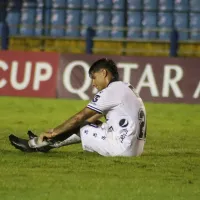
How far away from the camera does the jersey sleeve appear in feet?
32.5

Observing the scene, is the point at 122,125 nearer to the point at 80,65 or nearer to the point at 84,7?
the point at 80,65

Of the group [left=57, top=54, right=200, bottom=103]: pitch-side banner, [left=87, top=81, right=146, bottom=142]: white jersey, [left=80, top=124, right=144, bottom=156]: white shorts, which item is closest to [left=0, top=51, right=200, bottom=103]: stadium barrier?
[left=57, top=54, right=200, bottom=103]: pitch-side banner

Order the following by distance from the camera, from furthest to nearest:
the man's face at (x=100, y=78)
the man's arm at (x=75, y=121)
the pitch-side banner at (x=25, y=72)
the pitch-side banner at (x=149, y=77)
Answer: the pitch-side banner at (x=25, y=72) < the pitch-side banner at (x=149, y=77) < the man's face at (x=100, y=78) < the man's arm at (x=75, y=121)

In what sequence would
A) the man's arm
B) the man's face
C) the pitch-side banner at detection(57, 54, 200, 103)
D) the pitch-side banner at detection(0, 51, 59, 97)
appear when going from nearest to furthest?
the man's arm, the man's face, the pitch-side banner at detection(57, 54, 200, 103), the pitch-side banner at detection(0, 51, 59, 97)

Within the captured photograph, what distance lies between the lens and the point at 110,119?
33.0 feet

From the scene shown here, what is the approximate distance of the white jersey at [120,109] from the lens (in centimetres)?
995

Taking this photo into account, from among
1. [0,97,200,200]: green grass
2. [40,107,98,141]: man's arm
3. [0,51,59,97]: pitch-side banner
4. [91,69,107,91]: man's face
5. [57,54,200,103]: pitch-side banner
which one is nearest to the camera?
[0,97,200,200]: green grass

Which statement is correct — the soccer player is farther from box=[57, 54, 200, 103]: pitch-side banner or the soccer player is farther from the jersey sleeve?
box=[57, 54, 200, 103]: pitch-side banner

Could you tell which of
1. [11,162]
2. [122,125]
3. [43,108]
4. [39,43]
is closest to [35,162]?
[11,162]

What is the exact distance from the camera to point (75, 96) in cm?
2134

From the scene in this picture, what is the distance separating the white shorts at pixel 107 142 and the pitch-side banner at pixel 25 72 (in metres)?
11.3

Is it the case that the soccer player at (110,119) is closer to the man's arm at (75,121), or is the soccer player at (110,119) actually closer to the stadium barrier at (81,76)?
the man's arm at (75,121)

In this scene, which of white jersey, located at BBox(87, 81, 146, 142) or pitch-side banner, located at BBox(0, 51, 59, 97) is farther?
pitch-side banner, located at BBox(0, 51, 59, 97)

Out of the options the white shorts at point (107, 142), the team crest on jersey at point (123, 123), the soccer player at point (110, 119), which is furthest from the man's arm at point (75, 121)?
the team crest on jersey at point (123, 123)
